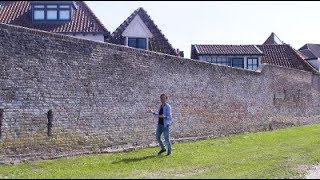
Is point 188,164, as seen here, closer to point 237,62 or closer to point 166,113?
point 166,113

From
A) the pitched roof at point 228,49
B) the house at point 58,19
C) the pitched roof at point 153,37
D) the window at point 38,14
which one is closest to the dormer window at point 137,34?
the pitched roof at point 153,37

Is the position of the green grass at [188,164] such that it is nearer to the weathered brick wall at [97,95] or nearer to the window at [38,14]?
the weathered brick wall at [97,95]

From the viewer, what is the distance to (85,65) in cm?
1534

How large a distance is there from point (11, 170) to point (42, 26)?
19866mm

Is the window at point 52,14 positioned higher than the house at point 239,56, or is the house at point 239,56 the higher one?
the window at point 52,14

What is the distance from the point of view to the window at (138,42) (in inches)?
1193

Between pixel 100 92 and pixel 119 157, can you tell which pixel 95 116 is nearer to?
pixel 100 92

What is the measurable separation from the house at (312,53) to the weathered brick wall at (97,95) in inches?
946

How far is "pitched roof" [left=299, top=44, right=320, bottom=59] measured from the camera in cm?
4816

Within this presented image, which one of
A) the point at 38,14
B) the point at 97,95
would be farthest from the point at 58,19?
the point at 97,95

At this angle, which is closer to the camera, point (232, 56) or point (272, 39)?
point (232, 56)

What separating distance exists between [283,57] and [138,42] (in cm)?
1569

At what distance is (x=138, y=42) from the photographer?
99.7 ft

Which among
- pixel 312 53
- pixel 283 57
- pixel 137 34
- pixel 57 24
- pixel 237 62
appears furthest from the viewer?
pixel 312 53
